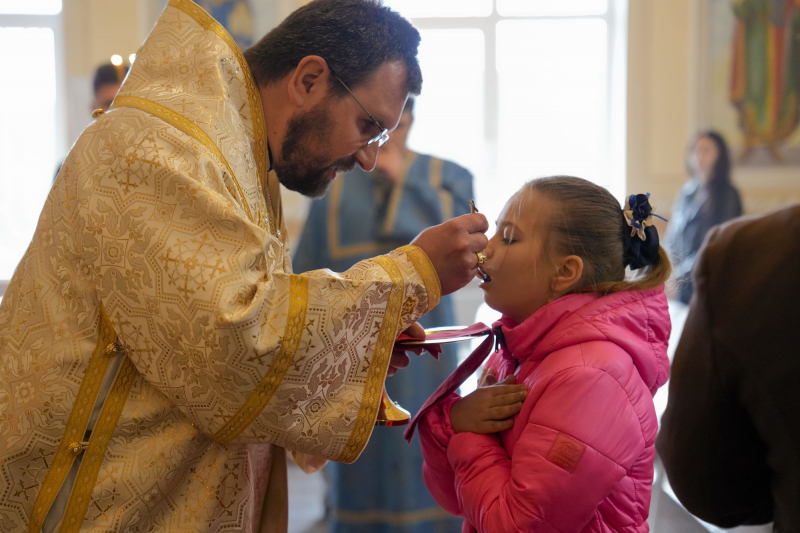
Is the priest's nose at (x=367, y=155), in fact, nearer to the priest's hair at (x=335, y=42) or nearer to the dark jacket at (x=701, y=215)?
the priest's hair at (x=335, y=42)

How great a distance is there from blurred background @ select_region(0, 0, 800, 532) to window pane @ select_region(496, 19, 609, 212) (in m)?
0.01

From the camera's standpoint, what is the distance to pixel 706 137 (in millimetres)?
5238

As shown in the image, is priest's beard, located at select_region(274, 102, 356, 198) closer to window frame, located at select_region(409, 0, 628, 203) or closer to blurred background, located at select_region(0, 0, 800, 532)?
blurred background, located at select_region(0, 0, 800, 532)

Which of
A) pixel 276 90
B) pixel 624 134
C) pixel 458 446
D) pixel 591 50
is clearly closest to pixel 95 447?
pixel 458 446

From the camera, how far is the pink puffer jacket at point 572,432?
1.20 m

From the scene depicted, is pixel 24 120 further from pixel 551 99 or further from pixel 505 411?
pixel 505 411

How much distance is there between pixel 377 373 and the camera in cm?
128

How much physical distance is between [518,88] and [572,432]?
18.8ft

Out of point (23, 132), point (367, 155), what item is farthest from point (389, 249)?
point (23, 132)

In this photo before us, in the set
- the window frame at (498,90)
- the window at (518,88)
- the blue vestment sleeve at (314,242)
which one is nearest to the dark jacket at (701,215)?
the window frame at (498,90)

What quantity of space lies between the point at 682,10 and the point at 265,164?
5458 mm

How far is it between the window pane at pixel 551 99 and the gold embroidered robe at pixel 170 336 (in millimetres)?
5423

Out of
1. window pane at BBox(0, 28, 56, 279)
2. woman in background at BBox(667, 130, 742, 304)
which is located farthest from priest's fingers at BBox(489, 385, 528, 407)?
window pane at BBox(0, 28, 56, 279)

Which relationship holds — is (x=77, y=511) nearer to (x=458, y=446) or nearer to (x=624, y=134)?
(x=458, y=446)
